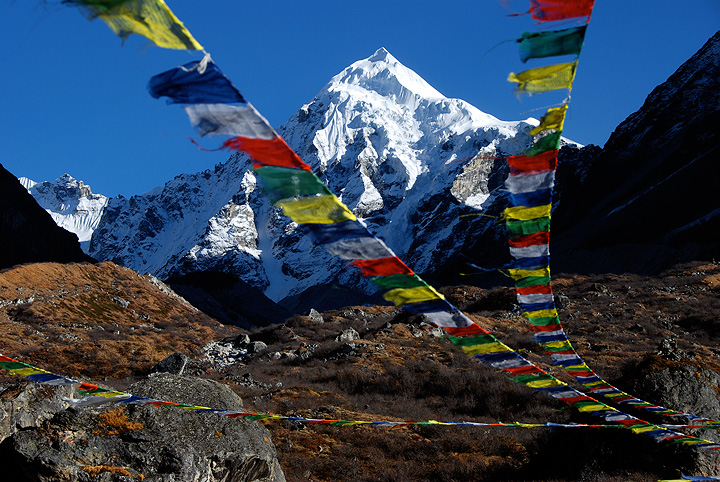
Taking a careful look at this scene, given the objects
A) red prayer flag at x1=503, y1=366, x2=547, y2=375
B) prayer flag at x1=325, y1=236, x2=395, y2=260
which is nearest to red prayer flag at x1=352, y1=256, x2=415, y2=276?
prayer flag at x1=325, y1=236, x2=395, y2=260

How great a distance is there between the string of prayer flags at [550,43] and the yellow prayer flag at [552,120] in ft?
1.07

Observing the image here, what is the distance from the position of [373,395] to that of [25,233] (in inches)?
2445

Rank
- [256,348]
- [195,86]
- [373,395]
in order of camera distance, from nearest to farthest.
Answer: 1. [195,86]
2. [373,395]
3. [256,348]

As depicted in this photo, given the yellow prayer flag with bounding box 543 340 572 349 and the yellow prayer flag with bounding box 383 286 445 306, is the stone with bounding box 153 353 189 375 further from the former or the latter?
the yellow prayer flag with bounding box 383 286 445 306

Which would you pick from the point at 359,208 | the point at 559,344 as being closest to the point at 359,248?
the point at 559,344

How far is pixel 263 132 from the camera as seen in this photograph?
2.53 meters

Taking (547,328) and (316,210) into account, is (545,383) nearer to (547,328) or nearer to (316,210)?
(547,328)

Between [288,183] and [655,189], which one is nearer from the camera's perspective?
[288,183]

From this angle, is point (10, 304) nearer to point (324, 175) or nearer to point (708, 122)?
point (708, 122)

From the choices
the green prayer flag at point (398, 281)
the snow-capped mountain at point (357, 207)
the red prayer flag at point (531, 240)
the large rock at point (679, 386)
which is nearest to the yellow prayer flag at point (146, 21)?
the green prayer flag at point (398, 281)

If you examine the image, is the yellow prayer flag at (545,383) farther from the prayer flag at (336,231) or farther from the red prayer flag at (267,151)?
the red prayer flag at (267,151)

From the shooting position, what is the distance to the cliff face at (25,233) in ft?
195

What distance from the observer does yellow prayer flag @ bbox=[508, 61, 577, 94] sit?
3135 mm

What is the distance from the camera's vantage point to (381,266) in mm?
3182
